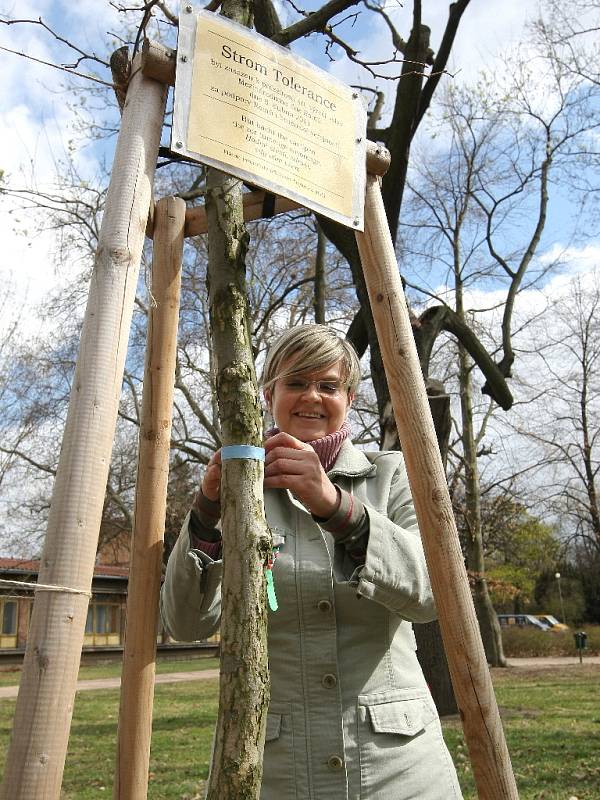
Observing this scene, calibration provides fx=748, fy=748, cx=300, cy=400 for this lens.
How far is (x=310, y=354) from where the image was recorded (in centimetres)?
197

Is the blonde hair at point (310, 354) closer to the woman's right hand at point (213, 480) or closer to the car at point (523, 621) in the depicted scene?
the woman's right hand at point (213, 480)

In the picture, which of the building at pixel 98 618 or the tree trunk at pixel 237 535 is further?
the building at pixel 98 618

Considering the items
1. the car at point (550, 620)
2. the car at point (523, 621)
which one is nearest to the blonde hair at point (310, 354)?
the car at point (523, 621)

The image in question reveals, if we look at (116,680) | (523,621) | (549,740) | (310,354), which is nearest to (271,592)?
(310,354)

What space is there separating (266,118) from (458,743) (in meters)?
6.69

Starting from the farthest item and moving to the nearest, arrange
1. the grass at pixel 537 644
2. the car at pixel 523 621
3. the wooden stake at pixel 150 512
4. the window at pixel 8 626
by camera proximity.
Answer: the car at pixel 523 621, the grass at pixel 537 644, the window at pixel 8 626, the wooden stake at pixel 150 512

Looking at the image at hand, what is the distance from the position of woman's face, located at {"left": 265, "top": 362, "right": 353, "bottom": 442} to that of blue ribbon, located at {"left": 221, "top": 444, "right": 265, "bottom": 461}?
28 centimetres

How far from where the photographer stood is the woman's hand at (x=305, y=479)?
1.68 meters

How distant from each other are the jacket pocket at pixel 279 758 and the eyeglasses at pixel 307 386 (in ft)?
2.55

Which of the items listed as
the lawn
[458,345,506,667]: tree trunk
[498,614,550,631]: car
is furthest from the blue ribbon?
[498,614,550,631]: car

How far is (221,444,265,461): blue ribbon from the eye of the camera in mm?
1730

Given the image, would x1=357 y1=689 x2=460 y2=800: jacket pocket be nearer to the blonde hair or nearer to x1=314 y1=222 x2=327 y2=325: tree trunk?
the blonde hair

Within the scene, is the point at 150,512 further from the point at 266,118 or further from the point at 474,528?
the point at 474,528

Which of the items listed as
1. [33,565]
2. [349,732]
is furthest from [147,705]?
[33,565]
